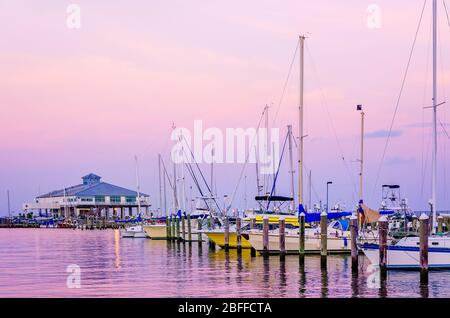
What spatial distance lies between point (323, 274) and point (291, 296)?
9.21 m

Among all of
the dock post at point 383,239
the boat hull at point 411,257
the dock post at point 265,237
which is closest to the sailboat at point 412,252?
the boat hull at point 411,257

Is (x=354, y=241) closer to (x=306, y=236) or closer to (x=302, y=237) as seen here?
(x=302, y=237)

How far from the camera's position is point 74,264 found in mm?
52312

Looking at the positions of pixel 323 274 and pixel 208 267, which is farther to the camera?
Answer: pixel 208 267

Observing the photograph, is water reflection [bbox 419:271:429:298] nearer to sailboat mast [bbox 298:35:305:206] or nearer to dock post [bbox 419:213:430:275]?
dock post [bbox 419:213:430:275]

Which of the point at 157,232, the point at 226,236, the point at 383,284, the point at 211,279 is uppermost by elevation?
the point at 383,284

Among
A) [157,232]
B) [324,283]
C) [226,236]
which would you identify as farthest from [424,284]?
[157,232]

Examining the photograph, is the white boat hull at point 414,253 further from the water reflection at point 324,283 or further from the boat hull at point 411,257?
the water reflection at point 324,283

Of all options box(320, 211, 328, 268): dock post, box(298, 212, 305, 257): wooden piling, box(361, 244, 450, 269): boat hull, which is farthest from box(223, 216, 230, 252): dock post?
box(361, 244, 450, 269): boat hull

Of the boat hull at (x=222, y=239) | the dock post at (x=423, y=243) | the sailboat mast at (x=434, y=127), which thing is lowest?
the boat hull at (x=222, y=239)
